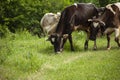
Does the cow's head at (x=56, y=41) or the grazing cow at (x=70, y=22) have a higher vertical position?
the grazing cow at (x=70, y=22)

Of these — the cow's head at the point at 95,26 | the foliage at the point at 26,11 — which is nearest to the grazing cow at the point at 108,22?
the cow's head at the point at 95,26

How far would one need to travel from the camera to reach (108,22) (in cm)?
1670

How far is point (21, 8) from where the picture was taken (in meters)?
28.7

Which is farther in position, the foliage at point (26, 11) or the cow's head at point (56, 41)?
the foliage at point (26, 11)

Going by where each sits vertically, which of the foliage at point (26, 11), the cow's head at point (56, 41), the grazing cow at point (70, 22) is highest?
the grazing cow at point (70, 22)

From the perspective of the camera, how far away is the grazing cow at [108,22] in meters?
16.4

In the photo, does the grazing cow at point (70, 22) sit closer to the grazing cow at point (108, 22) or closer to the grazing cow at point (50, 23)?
the grazing cow at point (108, 22)

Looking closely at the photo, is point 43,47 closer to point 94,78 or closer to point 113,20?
point 113,20

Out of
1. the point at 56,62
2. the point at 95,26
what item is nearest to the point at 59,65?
the point at 56,62

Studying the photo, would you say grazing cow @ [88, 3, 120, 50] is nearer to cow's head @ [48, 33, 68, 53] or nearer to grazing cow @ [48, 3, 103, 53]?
grazing cow @ [48, 3, 103, 53]

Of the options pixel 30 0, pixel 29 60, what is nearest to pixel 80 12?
pixel 29 60

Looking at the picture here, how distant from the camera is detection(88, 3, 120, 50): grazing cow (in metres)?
16.4

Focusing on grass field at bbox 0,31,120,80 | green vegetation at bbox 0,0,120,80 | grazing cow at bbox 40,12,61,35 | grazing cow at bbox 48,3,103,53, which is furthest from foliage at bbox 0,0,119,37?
grass field at bbox 0,31,120,80

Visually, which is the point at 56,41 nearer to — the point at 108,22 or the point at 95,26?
the point at 95,26
